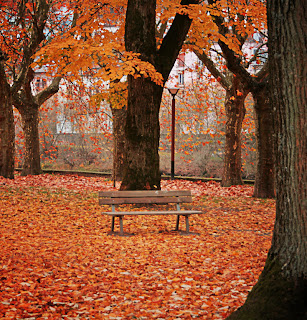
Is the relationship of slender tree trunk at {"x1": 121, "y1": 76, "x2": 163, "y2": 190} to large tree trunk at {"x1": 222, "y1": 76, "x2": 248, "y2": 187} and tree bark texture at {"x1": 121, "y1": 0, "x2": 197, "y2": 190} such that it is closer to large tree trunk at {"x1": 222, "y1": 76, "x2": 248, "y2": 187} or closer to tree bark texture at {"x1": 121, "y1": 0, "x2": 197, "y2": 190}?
tree bark texture at {"x1": 121, "y1": 0, "x2": 197, "y2": 190}

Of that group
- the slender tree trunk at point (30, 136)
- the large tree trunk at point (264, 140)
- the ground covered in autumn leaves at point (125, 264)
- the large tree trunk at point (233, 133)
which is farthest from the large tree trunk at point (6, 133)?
the large tree trunk at point (264, 140)

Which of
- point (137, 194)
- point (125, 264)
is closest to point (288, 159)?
point (125, 264)

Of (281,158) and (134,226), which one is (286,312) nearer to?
(281,158)

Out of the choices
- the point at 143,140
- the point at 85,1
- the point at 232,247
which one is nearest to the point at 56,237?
the point at 232,247

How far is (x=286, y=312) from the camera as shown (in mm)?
3311

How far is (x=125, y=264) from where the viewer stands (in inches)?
232

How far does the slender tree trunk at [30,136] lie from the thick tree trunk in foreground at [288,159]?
697 inches

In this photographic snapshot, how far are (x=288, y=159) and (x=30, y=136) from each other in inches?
703

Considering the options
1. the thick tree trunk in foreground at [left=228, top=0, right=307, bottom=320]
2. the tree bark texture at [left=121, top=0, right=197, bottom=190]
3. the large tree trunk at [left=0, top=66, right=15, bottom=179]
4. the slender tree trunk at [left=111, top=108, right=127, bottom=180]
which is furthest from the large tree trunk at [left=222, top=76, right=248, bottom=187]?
the thick tree trunk in foreground at [left=228, top=0, right=307, bottom=320]

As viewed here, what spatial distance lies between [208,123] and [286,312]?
20452mm

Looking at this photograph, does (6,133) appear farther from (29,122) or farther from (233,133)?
(233,133)

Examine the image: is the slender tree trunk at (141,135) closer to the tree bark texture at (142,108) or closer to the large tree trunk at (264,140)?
the tree bark texture at (142,108)

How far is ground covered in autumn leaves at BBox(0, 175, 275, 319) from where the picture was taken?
4.30m

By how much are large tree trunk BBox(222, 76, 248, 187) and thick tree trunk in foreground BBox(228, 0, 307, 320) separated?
13081 mm
